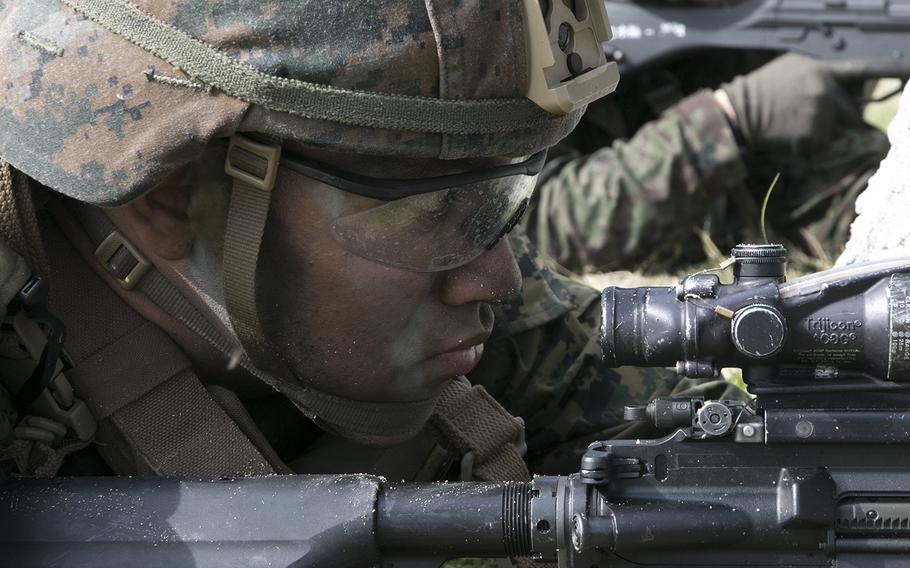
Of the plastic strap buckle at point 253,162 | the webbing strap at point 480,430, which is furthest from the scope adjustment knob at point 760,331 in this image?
the webbing strap at point 480,430

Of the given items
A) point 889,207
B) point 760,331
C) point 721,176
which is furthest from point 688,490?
point 721,176

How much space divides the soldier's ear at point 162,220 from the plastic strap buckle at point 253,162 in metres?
0.16

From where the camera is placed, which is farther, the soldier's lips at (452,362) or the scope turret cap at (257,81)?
the soldier's lips at (452,362)

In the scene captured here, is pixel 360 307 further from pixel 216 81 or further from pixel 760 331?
pixel 760 331

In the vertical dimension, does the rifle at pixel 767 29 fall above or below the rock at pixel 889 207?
below

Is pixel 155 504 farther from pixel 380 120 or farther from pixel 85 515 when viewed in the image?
pixel 380 120

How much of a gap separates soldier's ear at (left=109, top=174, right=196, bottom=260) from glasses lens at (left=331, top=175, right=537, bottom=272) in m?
0.32

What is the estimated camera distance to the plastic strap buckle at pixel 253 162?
7.68 feet

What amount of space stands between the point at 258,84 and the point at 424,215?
1.30 feet

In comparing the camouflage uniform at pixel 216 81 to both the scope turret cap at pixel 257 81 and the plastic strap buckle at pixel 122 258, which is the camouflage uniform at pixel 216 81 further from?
the plastic strap buckle at pixel 122 258

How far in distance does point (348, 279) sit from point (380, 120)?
1.12 ft

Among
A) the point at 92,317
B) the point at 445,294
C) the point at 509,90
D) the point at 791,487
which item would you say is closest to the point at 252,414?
the point at 92,317

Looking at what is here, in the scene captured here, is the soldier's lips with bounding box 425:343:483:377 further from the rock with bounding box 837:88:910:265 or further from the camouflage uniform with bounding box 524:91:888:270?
the camouflage uniform with bounding box 524:91:888:270

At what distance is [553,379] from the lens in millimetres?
3258
